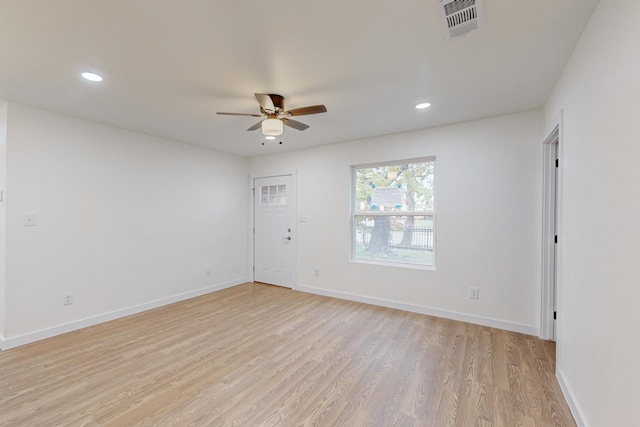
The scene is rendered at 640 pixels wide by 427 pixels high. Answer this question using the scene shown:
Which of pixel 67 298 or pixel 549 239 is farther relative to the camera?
pixel 67 298

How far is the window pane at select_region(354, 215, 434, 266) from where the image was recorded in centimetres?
377

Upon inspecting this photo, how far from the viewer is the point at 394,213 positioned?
13.1 feet

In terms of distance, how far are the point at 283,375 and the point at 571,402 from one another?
2.03 meters

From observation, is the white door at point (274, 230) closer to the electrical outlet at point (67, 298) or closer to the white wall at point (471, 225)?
the white wall at point (471, 225)

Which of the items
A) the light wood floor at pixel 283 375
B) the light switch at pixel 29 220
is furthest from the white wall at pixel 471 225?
the light switch at pixel 29 220

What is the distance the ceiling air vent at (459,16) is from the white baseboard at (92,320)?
4.52 meters

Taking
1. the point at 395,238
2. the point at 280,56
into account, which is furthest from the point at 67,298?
the point at 395,238

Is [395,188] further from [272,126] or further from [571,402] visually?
[571,402]

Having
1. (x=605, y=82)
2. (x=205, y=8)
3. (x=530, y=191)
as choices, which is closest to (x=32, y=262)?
(x=205, y=8)

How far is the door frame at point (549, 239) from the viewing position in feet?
9.31

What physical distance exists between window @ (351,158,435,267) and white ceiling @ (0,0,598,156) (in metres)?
0.98

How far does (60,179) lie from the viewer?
3102 mm

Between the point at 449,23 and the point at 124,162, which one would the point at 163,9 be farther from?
the point at 124,162

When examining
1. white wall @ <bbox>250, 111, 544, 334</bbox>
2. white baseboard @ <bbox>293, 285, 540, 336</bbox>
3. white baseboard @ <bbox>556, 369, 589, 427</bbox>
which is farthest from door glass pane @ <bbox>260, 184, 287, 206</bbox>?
white baseboard @ <bbox>556, 369, 589, 427</bbox>
